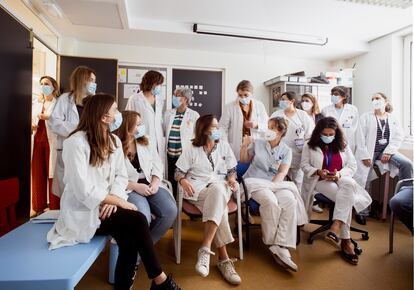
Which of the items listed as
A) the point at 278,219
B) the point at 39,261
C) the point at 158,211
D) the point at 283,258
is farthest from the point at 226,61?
the point at 39,261

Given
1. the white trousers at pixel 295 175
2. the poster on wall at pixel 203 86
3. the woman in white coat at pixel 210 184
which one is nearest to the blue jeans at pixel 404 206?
the white trousers at pixel 295 175

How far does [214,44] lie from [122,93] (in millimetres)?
1632

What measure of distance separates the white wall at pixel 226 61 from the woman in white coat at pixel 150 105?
6.09 ft

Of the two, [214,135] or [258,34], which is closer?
[214,135]

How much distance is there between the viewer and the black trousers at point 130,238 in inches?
55.7

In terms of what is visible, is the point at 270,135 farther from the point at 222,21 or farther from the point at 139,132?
the point at 222,21

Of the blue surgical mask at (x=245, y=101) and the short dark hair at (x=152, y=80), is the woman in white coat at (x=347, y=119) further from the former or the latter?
the short dark hair at (x=152, y=80)

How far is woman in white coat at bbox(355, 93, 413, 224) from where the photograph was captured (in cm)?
321

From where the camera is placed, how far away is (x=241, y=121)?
2898mm

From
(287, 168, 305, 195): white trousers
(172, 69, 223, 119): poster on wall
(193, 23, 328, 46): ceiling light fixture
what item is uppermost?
(193, 23, 328, 46): ceiling light fixture

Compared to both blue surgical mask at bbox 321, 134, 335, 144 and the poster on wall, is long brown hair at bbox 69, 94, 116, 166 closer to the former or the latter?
blue surgical mask at bbox 321, 134, 335, 144

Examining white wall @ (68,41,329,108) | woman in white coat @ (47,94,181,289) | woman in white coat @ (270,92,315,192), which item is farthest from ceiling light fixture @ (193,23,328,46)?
woman in white coat @ (47,94,181,289)

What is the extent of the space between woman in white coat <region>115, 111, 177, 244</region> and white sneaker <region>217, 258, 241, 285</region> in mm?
466

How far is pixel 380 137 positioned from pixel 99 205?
332 centimetres
